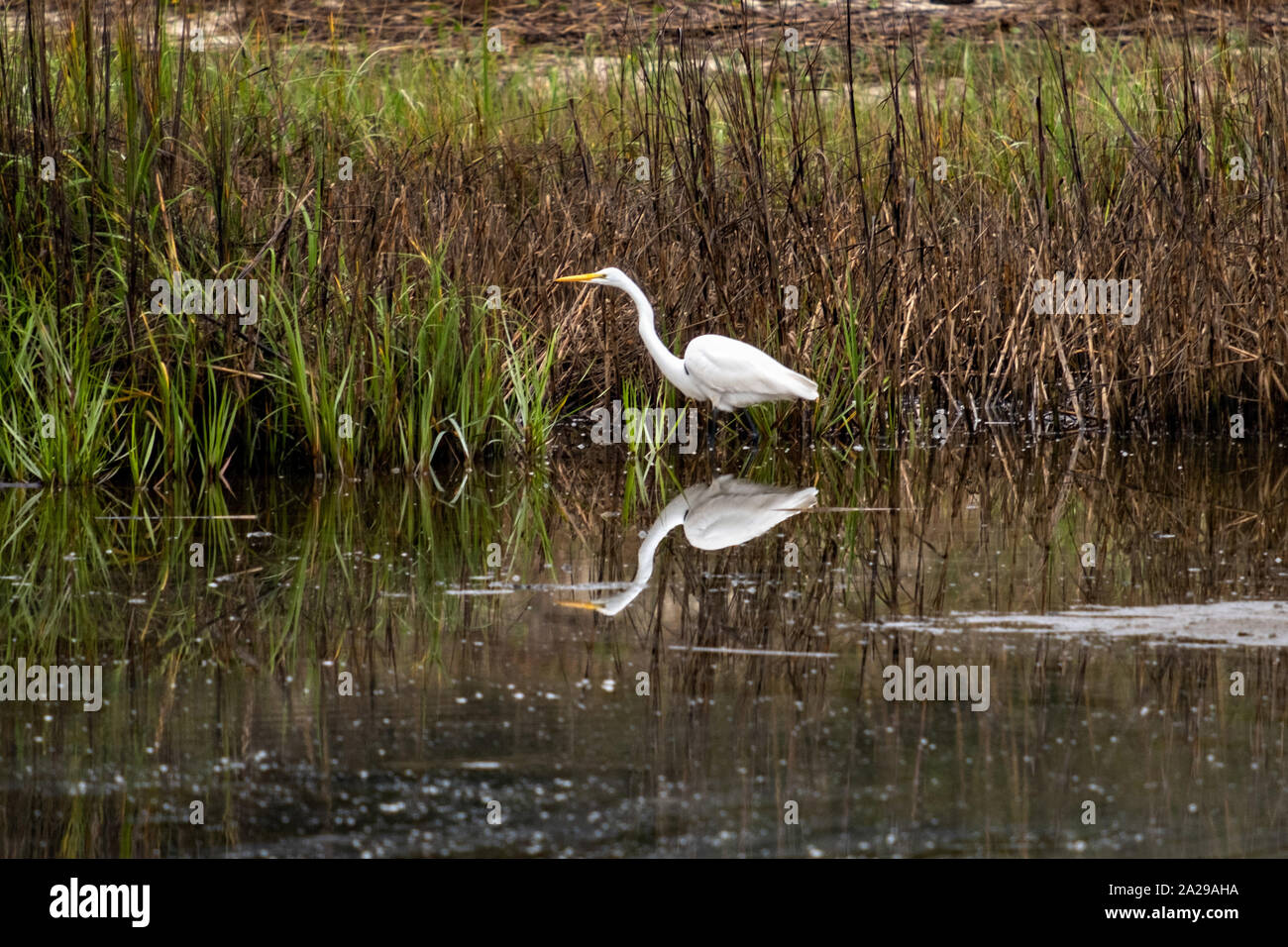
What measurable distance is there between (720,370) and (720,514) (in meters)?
1.21

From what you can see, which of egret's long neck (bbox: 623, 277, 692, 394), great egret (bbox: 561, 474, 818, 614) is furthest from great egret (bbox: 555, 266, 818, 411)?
great egret (bbox: 561, 474, 818, 614)

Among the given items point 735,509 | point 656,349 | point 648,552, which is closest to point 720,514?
point 735,509

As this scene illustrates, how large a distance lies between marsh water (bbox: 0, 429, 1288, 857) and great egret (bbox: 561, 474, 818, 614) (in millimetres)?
24

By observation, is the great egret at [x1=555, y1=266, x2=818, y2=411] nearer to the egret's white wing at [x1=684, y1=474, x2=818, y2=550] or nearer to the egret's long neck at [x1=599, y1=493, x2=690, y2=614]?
the egret's white wing at [x1=684, y1=474, x2=818, y2=550]

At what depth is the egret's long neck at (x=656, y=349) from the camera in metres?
7.28

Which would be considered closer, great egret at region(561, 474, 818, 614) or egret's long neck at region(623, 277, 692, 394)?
great egret at region(561, 474, 818, 614)

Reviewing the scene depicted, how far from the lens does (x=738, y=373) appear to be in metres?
7.07

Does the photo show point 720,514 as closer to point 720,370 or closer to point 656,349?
point 720,370

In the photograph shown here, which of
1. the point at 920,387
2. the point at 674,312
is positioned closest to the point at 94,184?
the point at 674,312

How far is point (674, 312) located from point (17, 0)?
3.31 m

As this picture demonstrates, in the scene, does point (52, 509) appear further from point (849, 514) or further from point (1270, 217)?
point (1270, 217)

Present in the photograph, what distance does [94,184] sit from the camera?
21.9ft

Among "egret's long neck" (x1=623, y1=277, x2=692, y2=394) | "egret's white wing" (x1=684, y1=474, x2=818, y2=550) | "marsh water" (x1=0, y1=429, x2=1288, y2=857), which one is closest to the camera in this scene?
"marsh water" (x1=0, y1=429, x2=1288, y2=857)

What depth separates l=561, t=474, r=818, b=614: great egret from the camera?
5348mm
